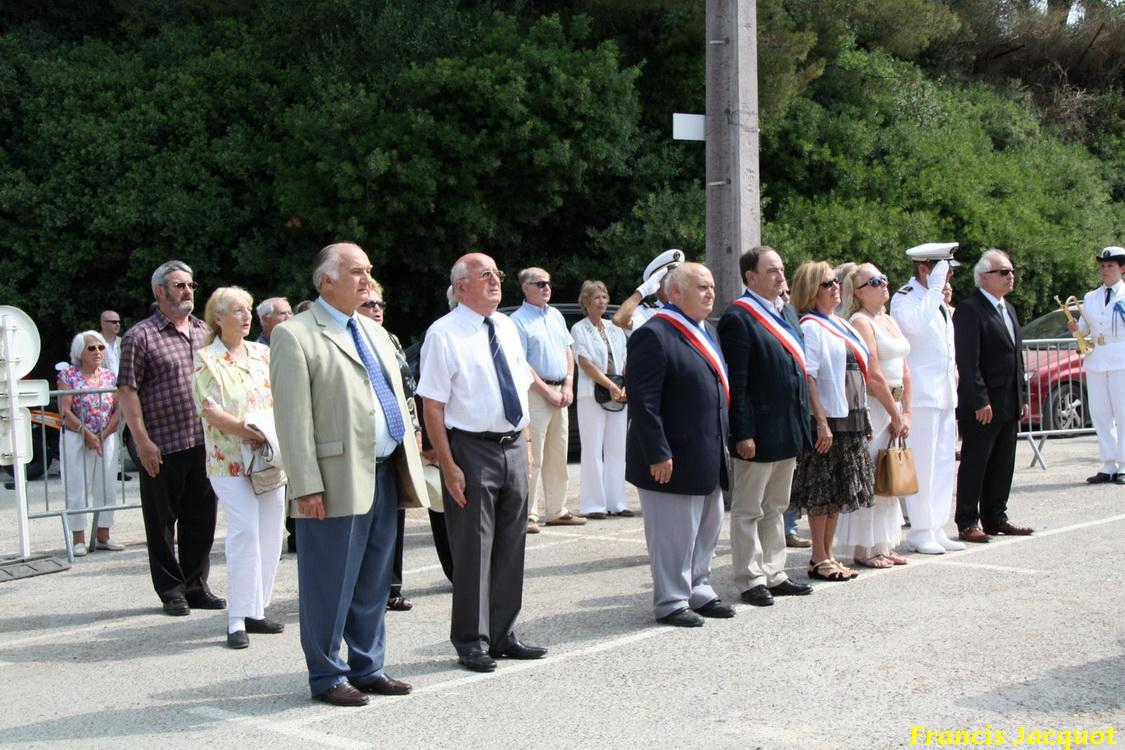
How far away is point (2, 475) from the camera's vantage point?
16.3 meters

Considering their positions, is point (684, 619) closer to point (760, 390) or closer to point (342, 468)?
point (760, 390)

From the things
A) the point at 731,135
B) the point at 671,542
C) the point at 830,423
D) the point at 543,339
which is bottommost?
the point at 671,542

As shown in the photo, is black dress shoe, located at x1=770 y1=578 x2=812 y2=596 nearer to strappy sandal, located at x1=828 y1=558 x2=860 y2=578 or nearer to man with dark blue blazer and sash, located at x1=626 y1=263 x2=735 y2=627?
strappy sandal, located at x1=828 y1=558 x2=860 y2=578

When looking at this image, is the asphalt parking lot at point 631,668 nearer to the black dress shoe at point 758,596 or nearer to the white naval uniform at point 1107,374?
the black dress shoe at point 758,596

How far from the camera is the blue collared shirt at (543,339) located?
10.3 metres

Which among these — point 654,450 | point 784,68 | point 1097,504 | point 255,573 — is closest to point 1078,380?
point 1097,504

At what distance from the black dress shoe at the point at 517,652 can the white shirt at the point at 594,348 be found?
16.5 ft

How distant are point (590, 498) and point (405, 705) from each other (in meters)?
5.68

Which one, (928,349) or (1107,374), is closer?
(928,349)

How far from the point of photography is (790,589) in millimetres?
7750

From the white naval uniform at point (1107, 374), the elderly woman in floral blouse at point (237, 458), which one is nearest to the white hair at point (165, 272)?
the elderly woman in floral blouse at point (237, 458)

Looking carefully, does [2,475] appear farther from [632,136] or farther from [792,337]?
[792,337]

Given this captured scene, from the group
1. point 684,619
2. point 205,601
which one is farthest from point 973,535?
point 205,601

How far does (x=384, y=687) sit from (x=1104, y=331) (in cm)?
914
